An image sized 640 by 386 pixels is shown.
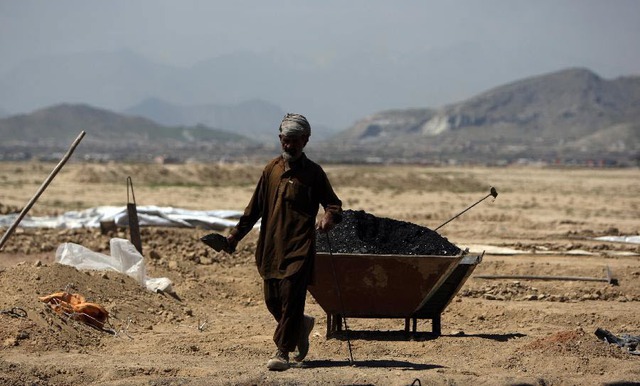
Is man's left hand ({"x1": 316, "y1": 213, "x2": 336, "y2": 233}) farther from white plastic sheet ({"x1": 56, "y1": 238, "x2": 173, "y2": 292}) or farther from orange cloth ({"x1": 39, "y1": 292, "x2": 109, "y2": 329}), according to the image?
white plastic sheet ({"x1": 56, "y1": 238, "x2": 173, "y2": 292})

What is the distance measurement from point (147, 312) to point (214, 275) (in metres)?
3.19

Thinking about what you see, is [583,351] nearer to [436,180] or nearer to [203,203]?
[203,203]

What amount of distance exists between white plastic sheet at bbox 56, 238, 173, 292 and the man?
4539 millimetres

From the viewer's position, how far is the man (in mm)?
8195

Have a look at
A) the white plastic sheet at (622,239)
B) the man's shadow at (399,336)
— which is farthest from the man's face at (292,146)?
the white plastic sheet at (622,239)

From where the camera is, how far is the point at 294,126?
821cm

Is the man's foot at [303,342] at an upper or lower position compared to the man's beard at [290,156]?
lower

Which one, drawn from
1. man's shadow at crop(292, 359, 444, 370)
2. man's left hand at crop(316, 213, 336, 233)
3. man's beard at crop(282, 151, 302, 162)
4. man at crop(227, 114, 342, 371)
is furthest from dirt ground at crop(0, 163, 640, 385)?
man's beard at crop(282, 151, 302, 162)

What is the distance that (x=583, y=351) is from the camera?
8.97m

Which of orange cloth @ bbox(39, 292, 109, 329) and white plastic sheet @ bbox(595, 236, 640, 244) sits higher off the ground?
orange cloth @ bbox(39, 292, 109, 329)

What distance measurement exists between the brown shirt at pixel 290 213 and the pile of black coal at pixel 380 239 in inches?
50.3

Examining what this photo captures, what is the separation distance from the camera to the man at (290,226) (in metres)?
8.20

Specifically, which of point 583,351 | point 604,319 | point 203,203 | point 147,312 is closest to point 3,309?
point 147,312

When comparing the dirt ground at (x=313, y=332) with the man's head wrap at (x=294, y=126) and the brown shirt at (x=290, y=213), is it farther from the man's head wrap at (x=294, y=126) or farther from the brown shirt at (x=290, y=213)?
the man's head wrap at (x=294, y=126)
